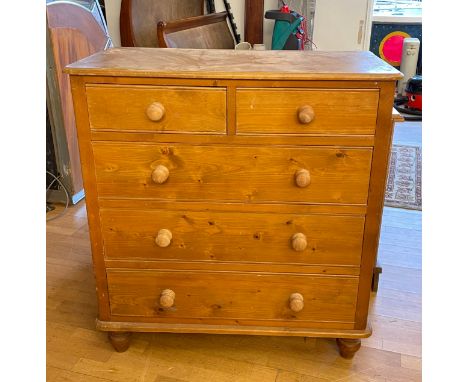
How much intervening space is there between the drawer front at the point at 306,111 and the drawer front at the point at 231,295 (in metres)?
0.42

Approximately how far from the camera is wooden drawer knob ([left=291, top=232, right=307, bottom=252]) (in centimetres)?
119

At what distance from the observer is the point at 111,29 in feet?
9.59

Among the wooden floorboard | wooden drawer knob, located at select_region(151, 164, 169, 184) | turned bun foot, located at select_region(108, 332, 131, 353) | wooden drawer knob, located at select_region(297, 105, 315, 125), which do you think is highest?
wooden drawer knob, located at select_region(297, 105, 315, 125)

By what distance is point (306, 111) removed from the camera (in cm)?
106

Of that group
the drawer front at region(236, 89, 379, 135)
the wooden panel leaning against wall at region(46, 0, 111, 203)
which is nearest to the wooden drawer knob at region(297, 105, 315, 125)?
the drawer front at region(236, 89, 379, 135)

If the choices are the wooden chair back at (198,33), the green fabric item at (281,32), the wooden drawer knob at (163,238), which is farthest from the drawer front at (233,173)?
the green fabric item at (281,32)

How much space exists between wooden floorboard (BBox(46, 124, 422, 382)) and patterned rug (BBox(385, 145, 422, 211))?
71 cm

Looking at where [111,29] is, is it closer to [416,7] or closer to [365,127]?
[365,127]

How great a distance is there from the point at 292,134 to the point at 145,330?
72cm

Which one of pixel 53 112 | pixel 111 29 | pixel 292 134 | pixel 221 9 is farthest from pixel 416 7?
pixel 292 134

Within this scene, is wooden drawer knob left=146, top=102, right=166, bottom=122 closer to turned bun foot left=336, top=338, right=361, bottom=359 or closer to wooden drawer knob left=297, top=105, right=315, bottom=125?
wooden drawer knob left=297, top=105, right=315, bottom=125

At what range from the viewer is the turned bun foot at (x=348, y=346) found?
1.34 meters

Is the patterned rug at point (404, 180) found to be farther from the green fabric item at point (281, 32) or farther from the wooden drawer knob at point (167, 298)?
the wooden drawer knob at point (167, 298)

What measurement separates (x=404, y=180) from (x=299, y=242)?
5.29ft
